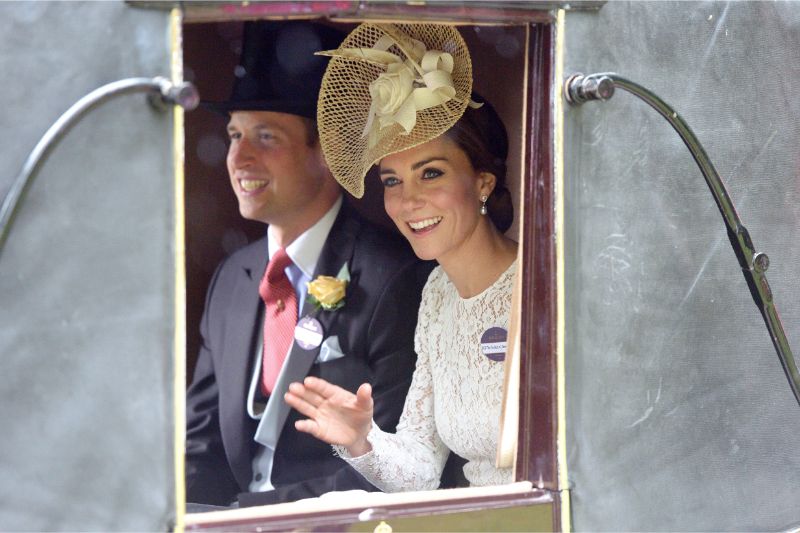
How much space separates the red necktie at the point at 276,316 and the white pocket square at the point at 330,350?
14cm

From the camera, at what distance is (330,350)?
3.05 meters

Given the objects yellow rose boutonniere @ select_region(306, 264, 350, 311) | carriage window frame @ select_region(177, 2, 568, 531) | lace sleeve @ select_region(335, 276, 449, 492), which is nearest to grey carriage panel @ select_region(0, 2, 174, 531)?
carriage window frame @ select_region(177, 2, 568, 531)

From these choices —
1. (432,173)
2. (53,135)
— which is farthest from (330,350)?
(53,135)

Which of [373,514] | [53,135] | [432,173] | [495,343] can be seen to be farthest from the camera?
[432,173]

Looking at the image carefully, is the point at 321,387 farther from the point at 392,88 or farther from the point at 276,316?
the point at 392,88

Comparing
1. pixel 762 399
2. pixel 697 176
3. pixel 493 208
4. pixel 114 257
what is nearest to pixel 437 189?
pixel 493 208

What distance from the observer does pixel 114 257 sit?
1.83 meters

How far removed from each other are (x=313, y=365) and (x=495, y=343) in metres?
0.60

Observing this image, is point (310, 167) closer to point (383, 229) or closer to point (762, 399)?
point (383, 229)

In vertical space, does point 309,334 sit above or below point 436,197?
below

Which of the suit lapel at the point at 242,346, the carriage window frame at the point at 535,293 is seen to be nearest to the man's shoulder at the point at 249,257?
the suit lapel at the point at 242,346

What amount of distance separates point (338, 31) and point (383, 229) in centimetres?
59

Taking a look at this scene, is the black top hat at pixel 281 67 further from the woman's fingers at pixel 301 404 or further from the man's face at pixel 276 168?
the woman's fingers at pixel 301 404

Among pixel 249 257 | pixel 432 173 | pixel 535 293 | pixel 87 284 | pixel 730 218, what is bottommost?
pixel 87 284
